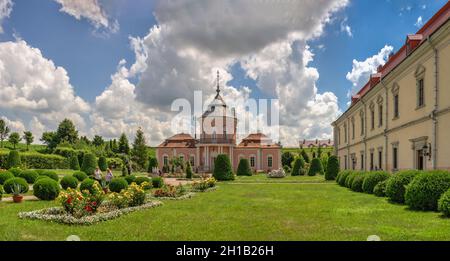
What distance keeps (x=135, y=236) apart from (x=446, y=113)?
12.4 m

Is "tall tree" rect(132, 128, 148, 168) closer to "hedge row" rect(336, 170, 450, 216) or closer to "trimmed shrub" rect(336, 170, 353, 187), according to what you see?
"trimmed shrub" rect(336, 170, 353, 187)

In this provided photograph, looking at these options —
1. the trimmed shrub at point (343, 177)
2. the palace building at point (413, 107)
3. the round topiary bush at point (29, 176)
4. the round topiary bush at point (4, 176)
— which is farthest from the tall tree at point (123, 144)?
the trimmed shrub at point (343, 177)

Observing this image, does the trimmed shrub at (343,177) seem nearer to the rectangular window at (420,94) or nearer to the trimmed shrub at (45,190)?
the rectangular window at (420,94)

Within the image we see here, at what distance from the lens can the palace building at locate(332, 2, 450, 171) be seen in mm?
14297

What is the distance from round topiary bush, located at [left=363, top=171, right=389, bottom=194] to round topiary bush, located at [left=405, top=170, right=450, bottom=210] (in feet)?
17.7

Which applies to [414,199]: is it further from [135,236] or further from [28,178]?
[28,178]

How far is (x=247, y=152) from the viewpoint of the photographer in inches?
2055

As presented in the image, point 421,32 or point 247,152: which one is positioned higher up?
point 421,32

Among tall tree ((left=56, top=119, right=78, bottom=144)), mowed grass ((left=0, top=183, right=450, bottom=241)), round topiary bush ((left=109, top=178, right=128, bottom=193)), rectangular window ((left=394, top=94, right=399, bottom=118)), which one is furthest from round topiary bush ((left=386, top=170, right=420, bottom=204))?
tall tree ((left=56, top=119, right=78, bottom=144))

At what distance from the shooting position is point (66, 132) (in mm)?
69438

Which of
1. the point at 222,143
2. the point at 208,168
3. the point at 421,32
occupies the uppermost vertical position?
the point at 421,32

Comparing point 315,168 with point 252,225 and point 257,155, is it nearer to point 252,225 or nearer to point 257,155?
point 257,155
